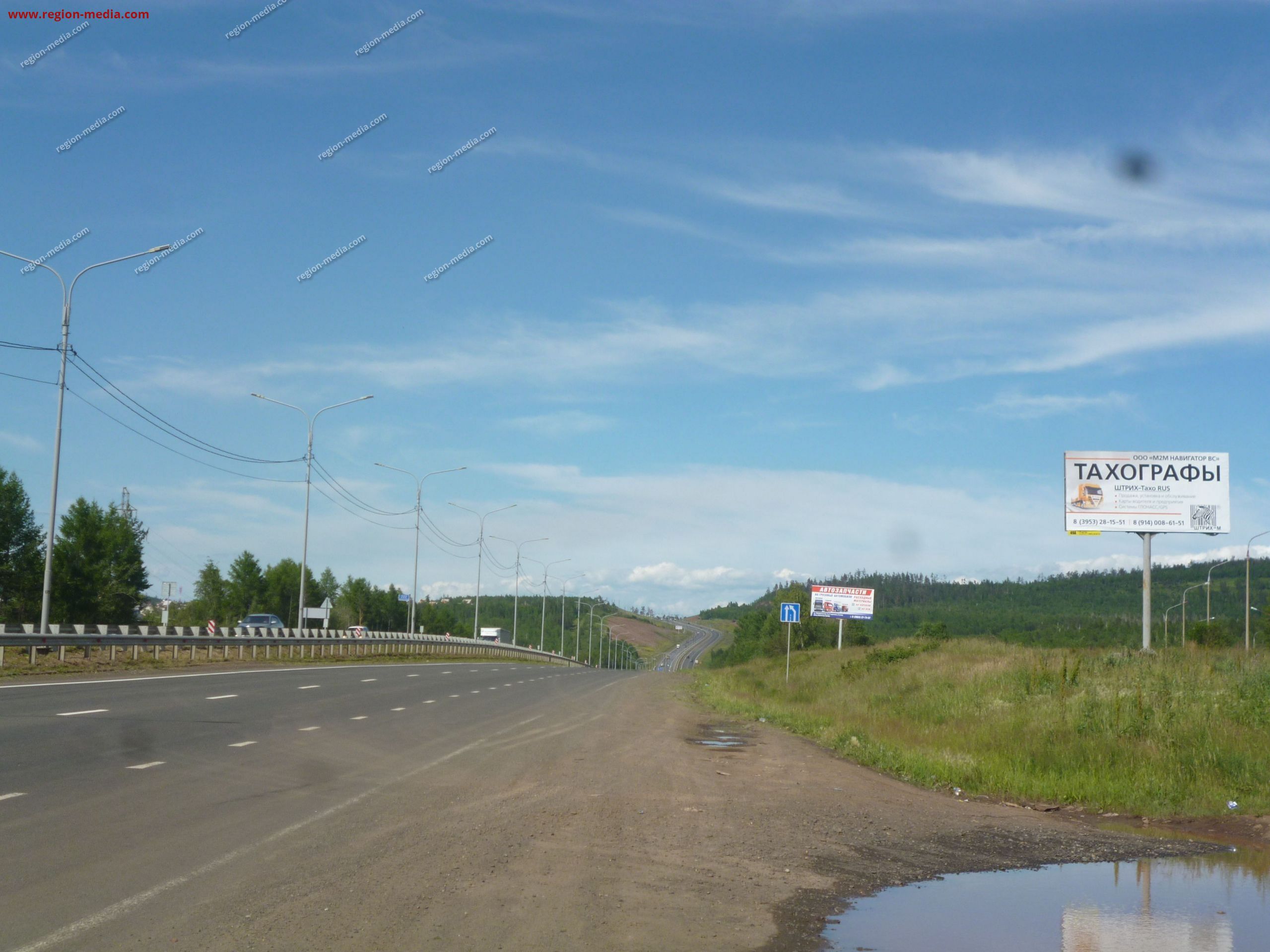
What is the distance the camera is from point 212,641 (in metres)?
43.7

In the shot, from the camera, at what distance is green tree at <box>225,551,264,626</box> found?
15025cm

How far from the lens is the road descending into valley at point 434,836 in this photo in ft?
23.4

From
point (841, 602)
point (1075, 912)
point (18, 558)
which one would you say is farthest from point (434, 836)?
point (18, 558)

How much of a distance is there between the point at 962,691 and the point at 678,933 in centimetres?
2290

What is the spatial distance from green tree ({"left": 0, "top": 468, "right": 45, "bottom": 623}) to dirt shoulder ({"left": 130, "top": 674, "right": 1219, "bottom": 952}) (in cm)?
9100

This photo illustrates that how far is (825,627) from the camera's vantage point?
458 feet

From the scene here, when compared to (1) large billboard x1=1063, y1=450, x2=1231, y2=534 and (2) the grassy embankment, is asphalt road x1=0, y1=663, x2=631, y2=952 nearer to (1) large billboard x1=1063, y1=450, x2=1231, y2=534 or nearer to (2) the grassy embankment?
(2) the grassy embankment

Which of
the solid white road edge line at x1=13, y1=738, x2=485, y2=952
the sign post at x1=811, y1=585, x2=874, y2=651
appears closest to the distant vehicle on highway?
the sign post at x1=811, y1=585, x2=874, y2=651

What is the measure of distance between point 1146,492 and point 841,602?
1647 inches

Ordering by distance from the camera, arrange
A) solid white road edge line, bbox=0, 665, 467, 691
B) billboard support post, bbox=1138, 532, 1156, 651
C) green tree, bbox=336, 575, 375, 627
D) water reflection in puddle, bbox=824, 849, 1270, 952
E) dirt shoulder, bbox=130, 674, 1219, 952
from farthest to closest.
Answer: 1. green tree, bbox=336, 575, 375, 627
2. billboard support post, bbox=1138, 532, 1156, 651
3. solid white road edge line, bbox=0, 665, 467, 691
4. water reflection in puddle, bbox=824, 849, 1270, 952
5. dirt shoulder, bbox=130, 674, 1219, 952

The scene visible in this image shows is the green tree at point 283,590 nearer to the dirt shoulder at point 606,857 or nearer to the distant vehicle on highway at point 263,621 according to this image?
the distant vehicle on highway at point 263,621

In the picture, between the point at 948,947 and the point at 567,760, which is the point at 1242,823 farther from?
the point at 567,760

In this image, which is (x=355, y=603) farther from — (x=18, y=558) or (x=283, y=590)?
(x=18, y=558)

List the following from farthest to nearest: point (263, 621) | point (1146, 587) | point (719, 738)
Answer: point (263, 621)
point (1146, 587)
point (719, 738)
